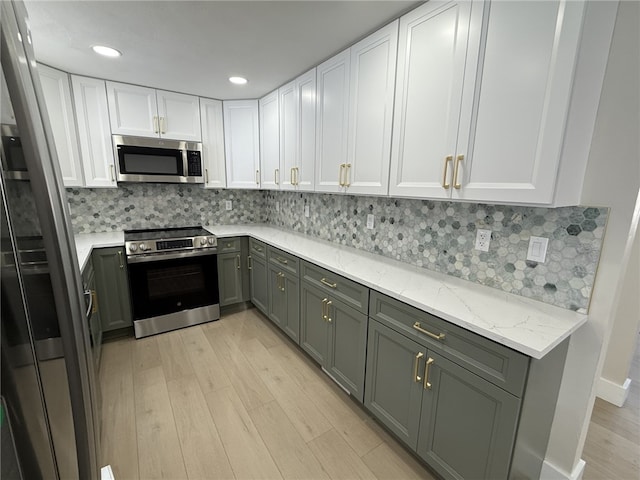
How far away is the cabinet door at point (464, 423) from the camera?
1.13 meters

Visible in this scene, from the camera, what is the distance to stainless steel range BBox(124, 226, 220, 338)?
2.64 meters

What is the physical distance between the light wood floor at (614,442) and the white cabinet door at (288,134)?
107 inches

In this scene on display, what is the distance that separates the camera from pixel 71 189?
2.86 m

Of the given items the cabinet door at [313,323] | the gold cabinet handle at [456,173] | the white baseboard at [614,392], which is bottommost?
the white baseboard at [614,392]

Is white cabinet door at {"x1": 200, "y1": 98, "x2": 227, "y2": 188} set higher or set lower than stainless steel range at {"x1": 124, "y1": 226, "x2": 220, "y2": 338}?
higher

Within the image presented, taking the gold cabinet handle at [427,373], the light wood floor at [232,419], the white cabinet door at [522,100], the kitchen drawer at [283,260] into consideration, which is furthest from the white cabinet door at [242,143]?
the gold cabinet handle at [427,373]

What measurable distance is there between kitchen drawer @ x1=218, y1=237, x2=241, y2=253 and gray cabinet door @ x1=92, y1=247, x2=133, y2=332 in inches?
33.8

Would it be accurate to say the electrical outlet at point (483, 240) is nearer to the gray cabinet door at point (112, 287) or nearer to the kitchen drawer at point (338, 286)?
the kitchen drawer at point (338, 286)

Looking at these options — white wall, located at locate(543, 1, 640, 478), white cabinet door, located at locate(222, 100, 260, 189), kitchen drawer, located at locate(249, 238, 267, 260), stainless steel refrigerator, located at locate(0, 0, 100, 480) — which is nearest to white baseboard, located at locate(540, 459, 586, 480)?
white wall, located at locate(543, 1, 640, 478)

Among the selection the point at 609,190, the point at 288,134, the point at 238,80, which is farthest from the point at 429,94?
the point at 238,80

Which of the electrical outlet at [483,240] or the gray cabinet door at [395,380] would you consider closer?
the gray cabinet door at [395,380]

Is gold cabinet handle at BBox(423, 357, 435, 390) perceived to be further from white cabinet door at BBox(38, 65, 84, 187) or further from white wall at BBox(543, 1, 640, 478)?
white cabinet door at BBox(38, 65, 84, 187)

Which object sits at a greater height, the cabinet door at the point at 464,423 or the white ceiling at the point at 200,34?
the white ceiling at the point at 200,34

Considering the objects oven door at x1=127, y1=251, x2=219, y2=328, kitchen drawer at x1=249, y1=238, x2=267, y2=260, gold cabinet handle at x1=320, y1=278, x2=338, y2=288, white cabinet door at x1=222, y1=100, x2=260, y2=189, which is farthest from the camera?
white cabinet door at x1=222, y1=100, x2=260, y2=189
